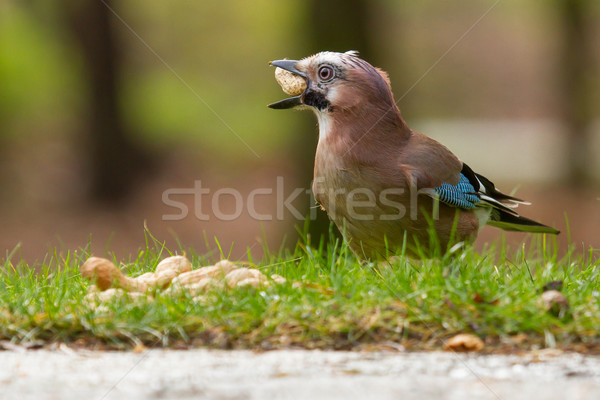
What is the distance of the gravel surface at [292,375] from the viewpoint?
2.28m

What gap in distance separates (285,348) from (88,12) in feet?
33.8

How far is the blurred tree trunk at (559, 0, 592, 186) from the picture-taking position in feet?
43.7

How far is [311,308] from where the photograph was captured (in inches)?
121

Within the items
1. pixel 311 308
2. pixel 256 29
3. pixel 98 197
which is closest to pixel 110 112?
pixel 98 197

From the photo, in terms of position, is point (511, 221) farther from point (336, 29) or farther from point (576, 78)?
point (576, 78)

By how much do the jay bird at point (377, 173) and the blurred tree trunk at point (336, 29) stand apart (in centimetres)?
225

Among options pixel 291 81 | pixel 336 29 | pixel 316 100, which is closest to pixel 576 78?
pixel 336 29

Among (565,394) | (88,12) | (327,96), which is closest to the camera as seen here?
(565,394)

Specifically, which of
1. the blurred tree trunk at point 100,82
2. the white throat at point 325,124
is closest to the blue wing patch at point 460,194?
the white throat at point 325,124

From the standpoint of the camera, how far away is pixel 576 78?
44.3 feet

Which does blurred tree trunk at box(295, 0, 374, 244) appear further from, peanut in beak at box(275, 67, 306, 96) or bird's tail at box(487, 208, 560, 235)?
bird's tail at box(487, 208, 560, 235)

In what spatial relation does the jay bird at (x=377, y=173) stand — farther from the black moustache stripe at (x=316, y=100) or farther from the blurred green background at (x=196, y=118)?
the blurred green background at (x=196, y=118)

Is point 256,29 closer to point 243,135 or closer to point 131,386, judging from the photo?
point 243,135

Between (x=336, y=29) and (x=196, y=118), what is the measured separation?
32.9 feet
